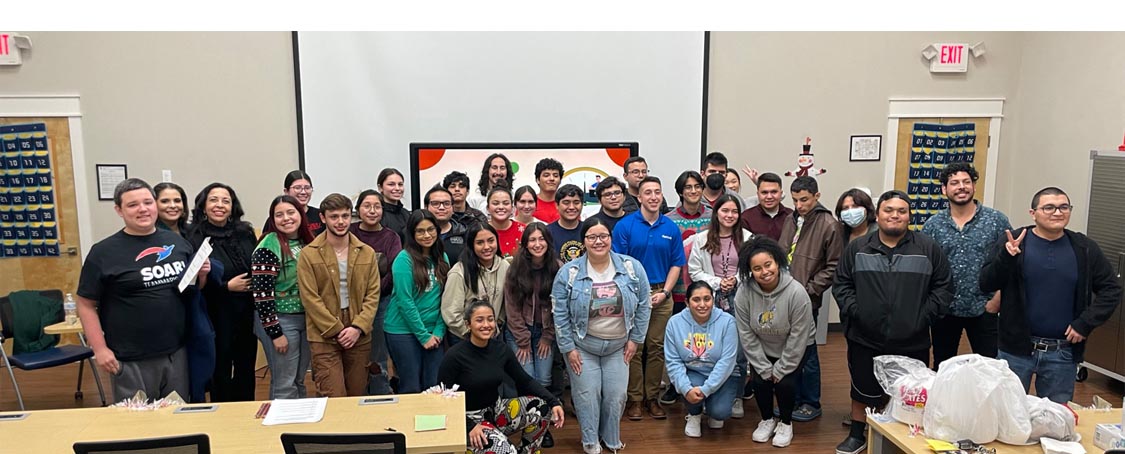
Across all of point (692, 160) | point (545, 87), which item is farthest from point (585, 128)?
point (692, 160)

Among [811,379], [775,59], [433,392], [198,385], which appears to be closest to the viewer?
[433,392]

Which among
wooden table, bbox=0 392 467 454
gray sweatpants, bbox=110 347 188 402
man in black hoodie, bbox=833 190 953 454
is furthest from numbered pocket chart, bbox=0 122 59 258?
man in black hoodie, bbox=833 190 953 454

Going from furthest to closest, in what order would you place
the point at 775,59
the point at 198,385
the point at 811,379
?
the point at 775,59 → the point at 811,379 → the point at 198,385

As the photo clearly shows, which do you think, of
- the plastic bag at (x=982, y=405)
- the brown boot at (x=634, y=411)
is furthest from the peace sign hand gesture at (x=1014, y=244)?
the brown boot at (x=634, y=411)

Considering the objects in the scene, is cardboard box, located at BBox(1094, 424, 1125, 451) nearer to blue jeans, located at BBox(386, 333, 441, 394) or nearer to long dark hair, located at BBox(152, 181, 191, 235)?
blue jeans, located at BBox(386, 333, 441, 394)

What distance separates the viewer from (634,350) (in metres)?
3.86

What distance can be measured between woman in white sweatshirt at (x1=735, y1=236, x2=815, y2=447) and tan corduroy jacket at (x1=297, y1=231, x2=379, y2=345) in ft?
6.33

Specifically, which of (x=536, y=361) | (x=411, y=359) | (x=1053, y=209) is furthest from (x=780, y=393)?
(x=411, y=359)

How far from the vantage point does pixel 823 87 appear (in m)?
6.00

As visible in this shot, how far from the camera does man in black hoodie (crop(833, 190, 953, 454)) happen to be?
3490 mm

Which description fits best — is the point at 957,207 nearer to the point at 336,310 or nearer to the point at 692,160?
the point at 692,160
